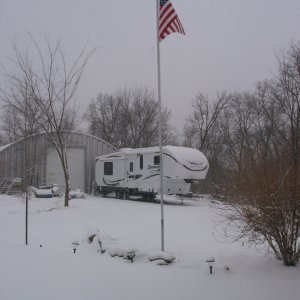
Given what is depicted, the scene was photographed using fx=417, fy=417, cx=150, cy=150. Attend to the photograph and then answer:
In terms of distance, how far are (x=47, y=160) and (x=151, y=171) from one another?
30.6 feet

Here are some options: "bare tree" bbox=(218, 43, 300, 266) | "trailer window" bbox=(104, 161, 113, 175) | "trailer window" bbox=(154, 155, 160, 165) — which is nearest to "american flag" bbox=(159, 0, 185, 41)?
"bare tree" bbox=(218, 43, 300, 266)

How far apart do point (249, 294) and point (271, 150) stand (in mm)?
2715

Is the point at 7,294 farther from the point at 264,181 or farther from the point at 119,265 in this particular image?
the point at 264,181

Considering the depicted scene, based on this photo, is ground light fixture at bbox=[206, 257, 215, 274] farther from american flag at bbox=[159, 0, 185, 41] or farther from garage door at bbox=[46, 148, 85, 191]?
garage door at bbox=[46, 148, 85, 191]

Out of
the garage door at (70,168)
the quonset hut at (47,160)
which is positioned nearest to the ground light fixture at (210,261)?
the quonset hut at (47,160)

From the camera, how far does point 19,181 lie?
2567 centimetres

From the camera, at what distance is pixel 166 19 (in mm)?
8688

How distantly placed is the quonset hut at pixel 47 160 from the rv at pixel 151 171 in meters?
3.51

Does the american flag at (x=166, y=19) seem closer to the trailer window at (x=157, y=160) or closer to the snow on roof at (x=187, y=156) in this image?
the snow on roof at (x=187, y=156)

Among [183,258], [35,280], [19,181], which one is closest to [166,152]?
[19,181]

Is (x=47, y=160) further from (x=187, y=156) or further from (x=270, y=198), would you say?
(x=270, y=198)

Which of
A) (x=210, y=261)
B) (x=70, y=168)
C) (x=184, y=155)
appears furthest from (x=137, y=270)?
(x=70, y=168)

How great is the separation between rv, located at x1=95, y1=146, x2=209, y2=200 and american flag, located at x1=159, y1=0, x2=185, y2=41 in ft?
39.4

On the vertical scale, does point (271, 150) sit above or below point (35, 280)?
above
